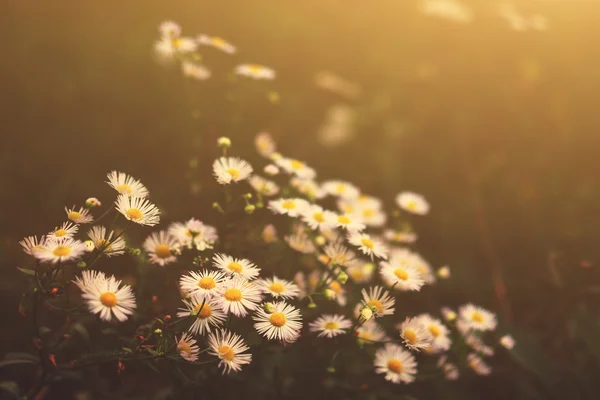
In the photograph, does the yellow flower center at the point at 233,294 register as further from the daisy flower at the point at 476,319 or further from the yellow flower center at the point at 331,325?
the daisy flower at the point at 476,319

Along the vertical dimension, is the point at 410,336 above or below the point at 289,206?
below

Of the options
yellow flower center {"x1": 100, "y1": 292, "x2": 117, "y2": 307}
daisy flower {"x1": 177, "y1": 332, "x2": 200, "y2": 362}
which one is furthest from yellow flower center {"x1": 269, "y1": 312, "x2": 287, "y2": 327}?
yellow flower center {"x1": 100, "y1": 292, "x2": 117, "y2": 307}

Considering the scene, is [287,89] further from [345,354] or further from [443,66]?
[345,354]

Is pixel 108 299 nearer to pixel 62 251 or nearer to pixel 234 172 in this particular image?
pixel 62 251

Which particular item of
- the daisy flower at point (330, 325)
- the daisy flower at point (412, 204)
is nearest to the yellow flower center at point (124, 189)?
the daisy flower at point (330, 325)

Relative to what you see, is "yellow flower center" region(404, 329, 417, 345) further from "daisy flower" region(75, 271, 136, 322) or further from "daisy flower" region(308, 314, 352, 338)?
"daisy flower" region(75, 271, 136, 322)

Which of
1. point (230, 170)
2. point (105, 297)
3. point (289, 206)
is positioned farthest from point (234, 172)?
point (105, 297)

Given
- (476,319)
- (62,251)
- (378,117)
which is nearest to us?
(62,251)

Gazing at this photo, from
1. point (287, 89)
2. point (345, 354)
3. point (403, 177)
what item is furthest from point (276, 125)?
point (345, 354)
